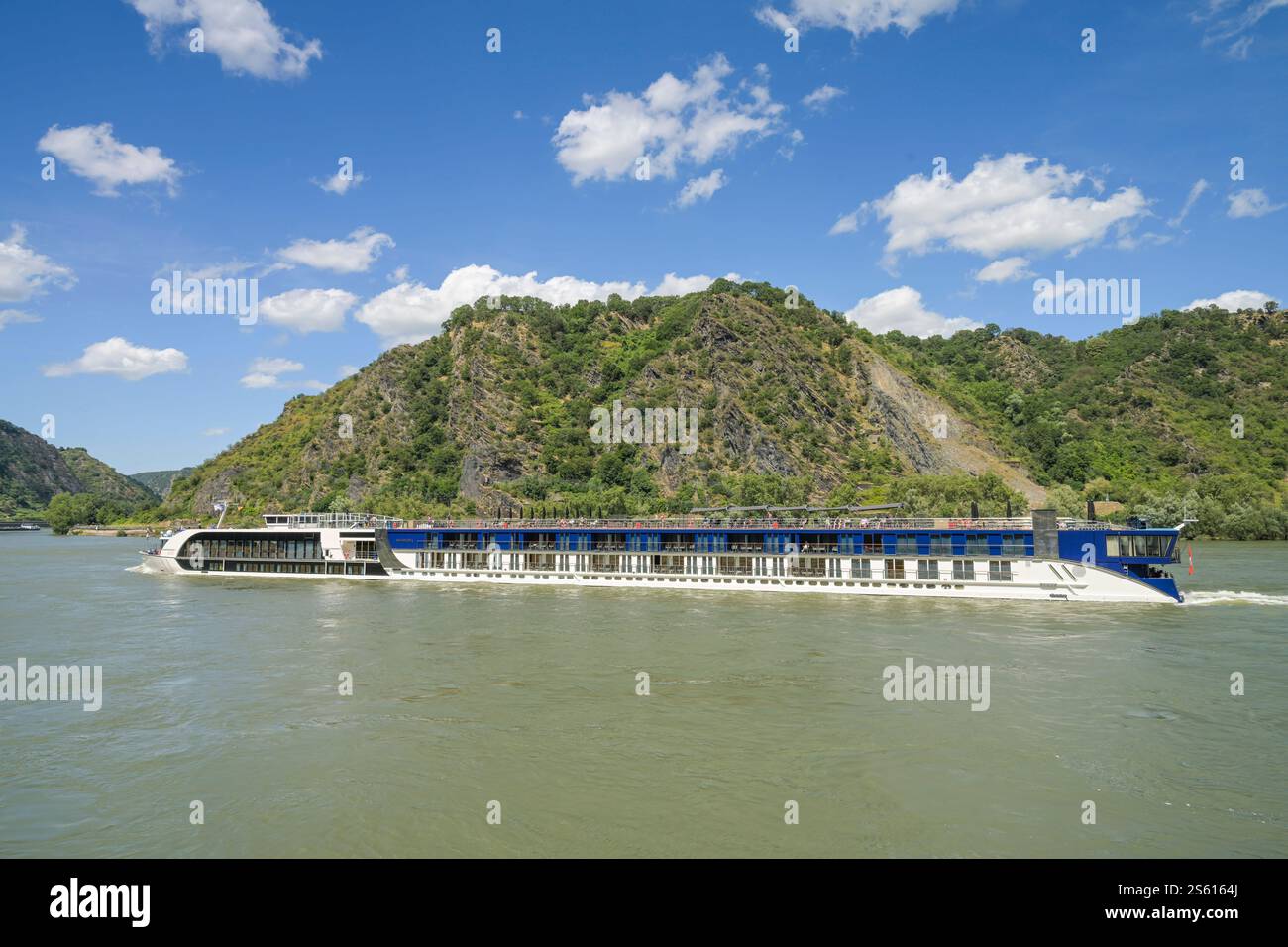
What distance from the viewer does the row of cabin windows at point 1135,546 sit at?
48.8 meters

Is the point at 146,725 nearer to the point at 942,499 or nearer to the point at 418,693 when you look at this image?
the point at 418,693

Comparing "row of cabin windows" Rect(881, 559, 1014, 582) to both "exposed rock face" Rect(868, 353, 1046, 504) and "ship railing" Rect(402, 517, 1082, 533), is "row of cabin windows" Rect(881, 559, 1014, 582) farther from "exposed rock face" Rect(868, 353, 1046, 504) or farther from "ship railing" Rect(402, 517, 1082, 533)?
"exposed rock face" Rect(868, 353, 1046, 504)

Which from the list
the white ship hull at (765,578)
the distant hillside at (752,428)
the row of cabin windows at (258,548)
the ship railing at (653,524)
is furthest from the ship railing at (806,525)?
the distant hillside at (752,428)

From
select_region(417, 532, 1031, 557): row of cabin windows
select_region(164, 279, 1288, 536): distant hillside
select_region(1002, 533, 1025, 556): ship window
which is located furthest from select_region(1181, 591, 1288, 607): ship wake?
select_region(164, 279, 1288, 536): distant hillside

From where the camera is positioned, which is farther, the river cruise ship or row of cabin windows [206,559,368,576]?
row of cabin windows [206,559,368,576]

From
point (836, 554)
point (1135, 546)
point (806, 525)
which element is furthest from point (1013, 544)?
point (806, 525)

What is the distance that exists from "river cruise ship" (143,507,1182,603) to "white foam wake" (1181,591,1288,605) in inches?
87.2

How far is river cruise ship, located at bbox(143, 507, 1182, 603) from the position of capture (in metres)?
50.3

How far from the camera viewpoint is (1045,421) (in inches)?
6954

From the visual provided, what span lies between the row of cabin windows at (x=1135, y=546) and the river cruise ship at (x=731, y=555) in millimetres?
66

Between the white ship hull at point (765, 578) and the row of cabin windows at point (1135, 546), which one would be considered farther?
the white ship hull at point (765, 578)

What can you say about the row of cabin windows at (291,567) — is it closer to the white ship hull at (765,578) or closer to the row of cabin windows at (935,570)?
the white ship hull at (765,578)
